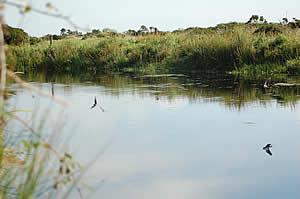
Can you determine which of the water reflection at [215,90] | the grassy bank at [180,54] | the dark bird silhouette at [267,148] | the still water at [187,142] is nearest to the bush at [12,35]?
the still water at [187,142]

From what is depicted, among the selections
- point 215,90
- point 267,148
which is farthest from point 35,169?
point 215,90

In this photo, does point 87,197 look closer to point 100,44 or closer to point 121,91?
point 121,91

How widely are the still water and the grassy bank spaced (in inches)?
180

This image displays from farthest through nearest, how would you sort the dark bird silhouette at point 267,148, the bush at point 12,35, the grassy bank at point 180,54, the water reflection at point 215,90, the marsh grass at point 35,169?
the grassy bank at point 180,54
the water reflection at point 215,90
the dark bird silhouette at point 267,148
the bush at point 12,35
the marsh grass at point 35,169

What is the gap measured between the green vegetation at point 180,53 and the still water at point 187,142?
15.1ft

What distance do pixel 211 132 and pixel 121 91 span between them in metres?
4.75

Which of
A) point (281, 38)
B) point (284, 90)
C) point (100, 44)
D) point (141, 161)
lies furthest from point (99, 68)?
point (141, 161)

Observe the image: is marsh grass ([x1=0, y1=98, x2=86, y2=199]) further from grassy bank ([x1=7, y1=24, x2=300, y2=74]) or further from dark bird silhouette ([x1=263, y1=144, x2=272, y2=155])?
grassy bank ([x1=7, y1=24, x2=300, y2=74])

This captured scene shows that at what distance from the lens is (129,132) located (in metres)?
5.51

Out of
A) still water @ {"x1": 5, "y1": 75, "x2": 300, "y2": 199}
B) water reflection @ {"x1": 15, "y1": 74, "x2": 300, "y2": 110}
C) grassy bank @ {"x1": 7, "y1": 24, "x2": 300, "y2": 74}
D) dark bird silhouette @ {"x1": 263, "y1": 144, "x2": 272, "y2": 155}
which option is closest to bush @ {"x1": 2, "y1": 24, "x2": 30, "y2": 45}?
still water @ {"x1": 5, "y1": 75, "x2": 300, "y2": 199}

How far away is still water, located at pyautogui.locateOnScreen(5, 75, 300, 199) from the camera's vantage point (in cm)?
363

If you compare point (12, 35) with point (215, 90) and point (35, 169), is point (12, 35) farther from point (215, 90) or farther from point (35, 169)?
point (35, 169)

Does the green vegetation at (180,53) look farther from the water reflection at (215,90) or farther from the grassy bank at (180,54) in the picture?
the water reflection at (215,90)

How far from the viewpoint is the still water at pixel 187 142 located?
3631mm
